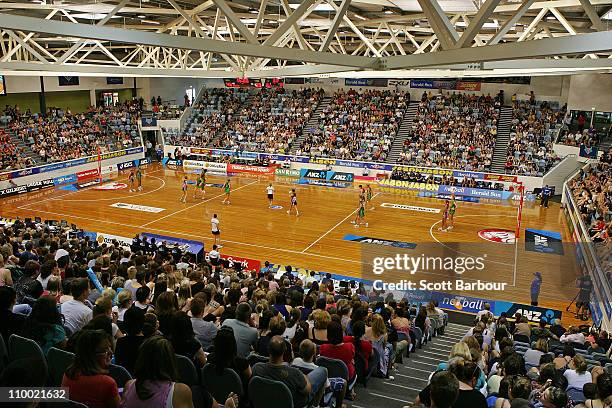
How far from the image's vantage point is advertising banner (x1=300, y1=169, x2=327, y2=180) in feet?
112

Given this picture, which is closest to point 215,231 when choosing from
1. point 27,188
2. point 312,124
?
point 27,188

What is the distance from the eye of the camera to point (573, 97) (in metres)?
31.6

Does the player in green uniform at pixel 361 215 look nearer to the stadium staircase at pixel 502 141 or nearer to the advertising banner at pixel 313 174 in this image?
the advertising banner at pixel 313 174

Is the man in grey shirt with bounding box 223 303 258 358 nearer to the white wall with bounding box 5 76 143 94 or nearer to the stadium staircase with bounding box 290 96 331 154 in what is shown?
the stadium staircase with bounding box 290 96 331 154

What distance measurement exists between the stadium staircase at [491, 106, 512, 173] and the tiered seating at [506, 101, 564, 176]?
14.8 inches

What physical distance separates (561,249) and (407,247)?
5873 mm

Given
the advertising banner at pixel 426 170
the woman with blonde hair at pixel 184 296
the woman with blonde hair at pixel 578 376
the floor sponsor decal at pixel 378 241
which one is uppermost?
the woman with blonde hair at pixel 184 296

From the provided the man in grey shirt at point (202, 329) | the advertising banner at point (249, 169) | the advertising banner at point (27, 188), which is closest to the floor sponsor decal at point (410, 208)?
the advertising banner at point (249, 169)

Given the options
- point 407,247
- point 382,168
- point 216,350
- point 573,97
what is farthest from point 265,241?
point 573,97

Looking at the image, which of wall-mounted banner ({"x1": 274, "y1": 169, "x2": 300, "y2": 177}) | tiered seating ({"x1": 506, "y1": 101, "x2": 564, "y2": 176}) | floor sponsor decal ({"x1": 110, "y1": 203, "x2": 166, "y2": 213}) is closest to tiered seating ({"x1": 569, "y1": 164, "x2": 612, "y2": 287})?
tiered seating ({"x1": 506, "y1": 101, "x2": 564, "y2": 176})

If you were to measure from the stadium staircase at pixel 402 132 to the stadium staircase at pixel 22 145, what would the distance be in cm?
2116

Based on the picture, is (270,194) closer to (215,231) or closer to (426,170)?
(215,231)

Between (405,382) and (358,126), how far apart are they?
31799mm

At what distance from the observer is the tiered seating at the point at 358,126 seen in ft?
117
